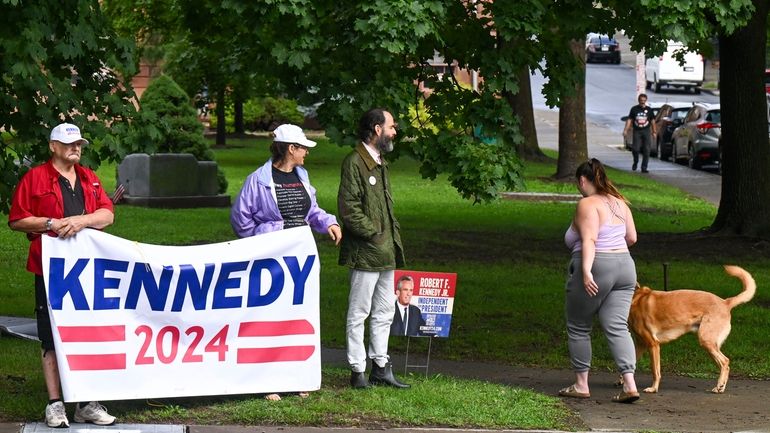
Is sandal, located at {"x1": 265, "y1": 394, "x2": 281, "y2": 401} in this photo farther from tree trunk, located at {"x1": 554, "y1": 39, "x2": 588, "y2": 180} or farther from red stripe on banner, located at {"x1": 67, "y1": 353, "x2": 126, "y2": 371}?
tree trunk, located at {"x1": 554, "y1": 39, "x2": 588, "y2": 180}

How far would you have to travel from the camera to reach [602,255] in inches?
358

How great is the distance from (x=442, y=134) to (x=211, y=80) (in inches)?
1037

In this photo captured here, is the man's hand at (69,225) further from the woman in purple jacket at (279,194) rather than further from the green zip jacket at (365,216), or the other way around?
the green zip jacket at (365,216)

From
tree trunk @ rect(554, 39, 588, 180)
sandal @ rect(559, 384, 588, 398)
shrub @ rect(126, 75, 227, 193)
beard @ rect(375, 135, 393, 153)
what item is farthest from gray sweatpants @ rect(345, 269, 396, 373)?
tree trunk @ rect(554, 39, 588, 180)

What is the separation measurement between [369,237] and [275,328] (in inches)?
→ 31.6

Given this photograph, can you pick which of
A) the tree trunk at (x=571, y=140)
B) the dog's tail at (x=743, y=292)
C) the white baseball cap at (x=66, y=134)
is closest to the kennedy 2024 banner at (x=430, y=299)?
the dog's tail at (x=743, y=292)

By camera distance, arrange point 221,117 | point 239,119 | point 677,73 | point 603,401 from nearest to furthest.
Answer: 1. point 603,401
2. point 221,117
3. point 239,119
4. point 677,73

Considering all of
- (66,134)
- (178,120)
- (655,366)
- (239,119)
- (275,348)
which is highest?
(66,134)

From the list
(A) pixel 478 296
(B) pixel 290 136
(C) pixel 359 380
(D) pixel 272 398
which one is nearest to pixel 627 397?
(C) pixel 359 380

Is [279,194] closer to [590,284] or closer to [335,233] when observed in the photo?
[335,233]

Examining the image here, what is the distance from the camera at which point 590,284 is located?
9.00 metres

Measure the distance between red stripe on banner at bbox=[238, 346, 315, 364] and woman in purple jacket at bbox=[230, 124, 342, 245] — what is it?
701mm

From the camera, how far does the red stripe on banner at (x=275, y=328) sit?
342 inches

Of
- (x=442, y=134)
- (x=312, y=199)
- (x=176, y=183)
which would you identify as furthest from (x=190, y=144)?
(x=312, y=199)
